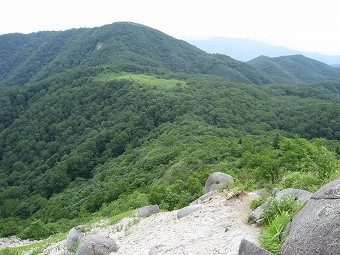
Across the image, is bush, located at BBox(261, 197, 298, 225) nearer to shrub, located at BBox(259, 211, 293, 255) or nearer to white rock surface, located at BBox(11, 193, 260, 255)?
shrub, located at BBox(259, 211, 293, 255)

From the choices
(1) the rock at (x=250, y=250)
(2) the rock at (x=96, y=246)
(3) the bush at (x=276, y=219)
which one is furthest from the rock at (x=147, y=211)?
(1) the rock at (x=250, y=250)

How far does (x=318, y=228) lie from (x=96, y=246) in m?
8.61

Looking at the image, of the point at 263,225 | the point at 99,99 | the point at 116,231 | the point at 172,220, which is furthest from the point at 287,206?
the point at 99,99

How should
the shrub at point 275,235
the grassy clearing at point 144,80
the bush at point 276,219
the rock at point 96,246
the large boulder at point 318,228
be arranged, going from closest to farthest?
the large boulder at point 318,228
the shrub at point 275,235
the bush at point 276,219
the rock at point 96,246
the grassy clearing at point 144,80

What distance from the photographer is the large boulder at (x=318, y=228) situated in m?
6.34

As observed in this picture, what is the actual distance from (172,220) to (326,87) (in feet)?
693

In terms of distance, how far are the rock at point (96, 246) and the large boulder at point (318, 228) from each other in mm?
7674

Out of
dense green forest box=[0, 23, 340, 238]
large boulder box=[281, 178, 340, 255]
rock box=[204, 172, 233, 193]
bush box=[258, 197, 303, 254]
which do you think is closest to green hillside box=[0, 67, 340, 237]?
dense green forest box=[0, 23, 340, 238]

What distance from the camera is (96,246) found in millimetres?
12328

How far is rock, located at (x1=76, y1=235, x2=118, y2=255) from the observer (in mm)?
12223

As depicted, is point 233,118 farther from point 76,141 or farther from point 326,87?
point 326,87

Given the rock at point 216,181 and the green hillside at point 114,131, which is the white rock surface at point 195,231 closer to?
the rock at point 216,181

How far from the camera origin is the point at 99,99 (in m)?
104

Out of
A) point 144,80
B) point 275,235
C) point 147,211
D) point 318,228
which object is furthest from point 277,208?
point 144,80
